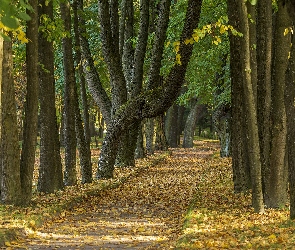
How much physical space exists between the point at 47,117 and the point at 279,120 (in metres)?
6.16

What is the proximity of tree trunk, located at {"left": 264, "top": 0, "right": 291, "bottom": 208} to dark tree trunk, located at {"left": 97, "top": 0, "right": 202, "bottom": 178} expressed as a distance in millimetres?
5060

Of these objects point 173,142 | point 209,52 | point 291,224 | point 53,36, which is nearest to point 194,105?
point 173,142

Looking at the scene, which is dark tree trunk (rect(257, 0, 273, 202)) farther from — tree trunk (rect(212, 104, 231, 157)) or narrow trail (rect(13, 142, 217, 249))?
tree trunk (rect(212, 104, 231, 157))

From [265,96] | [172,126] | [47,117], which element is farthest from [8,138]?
[172,126]

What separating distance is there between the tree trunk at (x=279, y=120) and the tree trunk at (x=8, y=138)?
526cm

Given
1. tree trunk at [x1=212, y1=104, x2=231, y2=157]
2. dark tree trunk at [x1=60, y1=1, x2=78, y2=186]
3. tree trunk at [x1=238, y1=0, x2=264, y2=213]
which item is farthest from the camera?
tree trunk at [x1=212, y1=104, x2=231, y2=157]

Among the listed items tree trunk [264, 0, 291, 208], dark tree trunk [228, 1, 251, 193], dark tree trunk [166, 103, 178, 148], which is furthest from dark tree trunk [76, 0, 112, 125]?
dark tree trunk [166, 103, 178, 148]

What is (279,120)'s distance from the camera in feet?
40.8

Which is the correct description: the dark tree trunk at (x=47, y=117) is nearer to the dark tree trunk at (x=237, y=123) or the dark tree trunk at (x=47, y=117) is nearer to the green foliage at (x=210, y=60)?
the dark tree trunk at (x=237, y=123)

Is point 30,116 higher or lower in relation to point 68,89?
lower

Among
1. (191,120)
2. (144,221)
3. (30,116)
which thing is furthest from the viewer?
(191,120)

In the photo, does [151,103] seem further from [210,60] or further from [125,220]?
[210,60]

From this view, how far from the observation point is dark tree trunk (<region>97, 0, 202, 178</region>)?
55.7ft

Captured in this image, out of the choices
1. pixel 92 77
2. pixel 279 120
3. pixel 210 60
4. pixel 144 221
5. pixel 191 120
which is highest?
pixel 210 60
